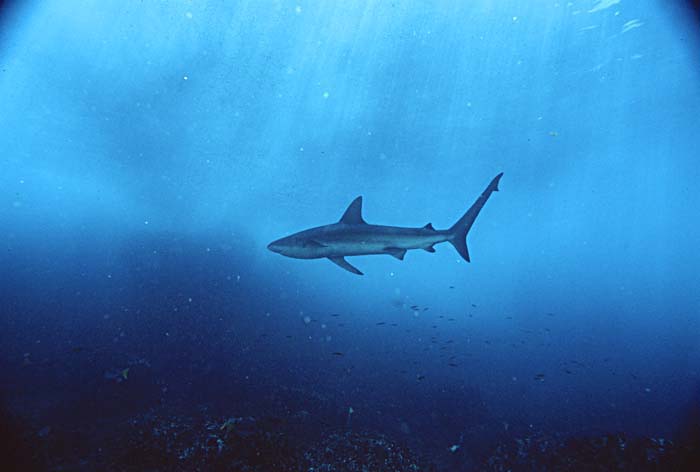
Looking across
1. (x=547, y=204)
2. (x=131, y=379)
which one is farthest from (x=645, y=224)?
(x=131, y=379)

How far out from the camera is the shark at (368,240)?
26.3 ft

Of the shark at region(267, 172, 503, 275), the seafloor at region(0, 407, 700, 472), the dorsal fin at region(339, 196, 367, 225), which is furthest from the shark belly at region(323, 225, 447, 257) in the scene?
the seafloor at region(0, 407, 700, 472)

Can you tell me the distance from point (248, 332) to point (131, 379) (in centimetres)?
569

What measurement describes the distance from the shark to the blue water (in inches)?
194

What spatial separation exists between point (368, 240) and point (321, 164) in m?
32.7

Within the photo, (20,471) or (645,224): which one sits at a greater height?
(645,224)

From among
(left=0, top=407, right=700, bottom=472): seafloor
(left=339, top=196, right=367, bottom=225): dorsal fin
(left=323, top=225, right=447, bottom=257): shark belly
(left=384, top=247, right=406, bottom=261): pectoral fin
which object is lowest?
(left=0, top=407, right=700, bottom=472): seafloor

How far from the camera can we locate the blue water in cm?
1131

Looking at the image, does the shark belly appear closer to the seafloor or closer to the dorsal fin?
the dorsal fin

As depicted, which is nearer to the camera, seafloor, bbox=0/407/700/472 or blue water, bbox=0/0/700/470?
seafloor, bbox=0/407/700/472

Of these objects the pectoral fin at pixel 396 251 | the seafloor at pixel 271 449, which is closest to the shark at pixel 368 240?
the pectoral fin at pixel 396 251

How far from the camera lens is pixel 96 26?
19500mm

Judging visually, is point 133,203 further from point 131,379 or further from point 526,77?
point 526,77

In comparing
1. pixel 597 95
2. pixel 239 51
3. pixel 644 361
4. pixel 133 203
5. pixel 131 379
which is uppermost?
pixel 133 203
